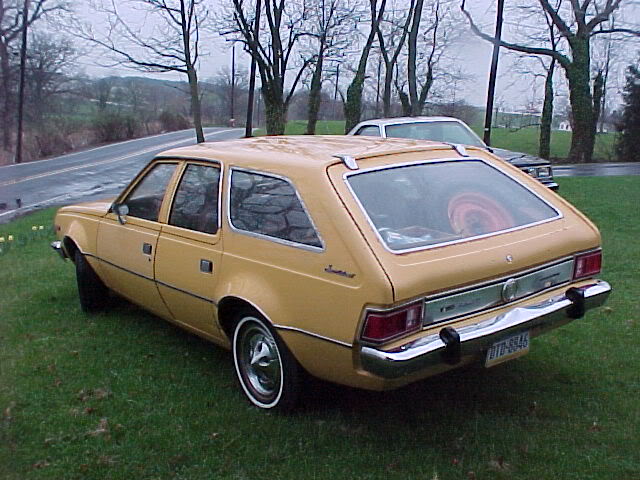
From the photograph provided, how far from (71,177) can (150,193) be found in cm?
2215

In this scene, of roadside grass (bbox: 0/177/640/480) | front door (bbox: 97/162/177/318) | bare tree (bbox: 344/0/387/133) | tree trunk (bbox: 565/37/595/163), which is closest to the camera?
roadside grass (bbox: 0/177/640/480)

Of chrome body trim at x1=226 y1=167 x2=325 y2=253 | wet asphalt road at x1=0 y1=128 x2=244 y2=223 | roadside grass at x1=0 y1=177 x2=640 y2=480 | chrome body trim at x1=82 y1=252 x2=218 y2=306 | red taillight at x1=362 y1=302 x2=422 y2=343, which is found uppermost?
chrome body trim at x1=226 y1=167 x2=325 y2=253

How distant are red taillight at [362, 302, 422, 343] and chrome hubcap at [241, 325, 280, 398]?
2.76ft

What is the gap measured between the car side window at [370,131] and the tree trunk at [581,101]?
732 inches

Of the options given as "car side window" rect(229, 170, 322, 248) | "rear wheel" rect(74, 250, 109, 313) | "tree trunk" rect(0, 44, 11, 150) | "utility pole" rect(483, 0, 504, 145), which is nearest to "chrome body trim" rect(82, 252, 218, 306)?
"rear wheel" rect(74, 250, 109, 313)

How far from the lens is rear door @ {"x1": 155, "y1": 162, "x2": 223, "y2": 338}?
4.22 m

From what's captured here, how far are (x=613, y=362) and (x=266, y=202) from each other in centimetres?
258

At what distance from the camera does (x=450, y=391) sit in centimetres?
420

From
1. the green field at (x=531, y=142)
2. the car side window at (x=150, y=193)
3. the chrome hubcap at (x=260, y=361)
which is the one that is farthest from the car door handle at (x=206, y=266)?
the green field at (x=531, y=142)

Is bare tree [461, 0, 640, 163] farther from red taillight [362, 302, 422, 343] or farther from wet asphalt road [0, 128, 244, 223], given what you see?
red taillight [362, 302, 422, 343]

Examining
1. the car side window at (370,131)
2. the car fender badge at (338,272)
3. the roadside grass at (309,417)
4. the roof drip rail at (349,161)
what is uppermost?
the car side window at (370,131)

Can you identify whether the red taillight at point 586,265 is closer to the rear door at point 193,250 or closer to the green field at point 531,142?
the rear door at point 193,250

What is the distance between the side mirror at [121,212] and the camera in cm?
514

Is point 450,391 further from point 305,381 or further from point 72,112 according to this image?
point 72,112
